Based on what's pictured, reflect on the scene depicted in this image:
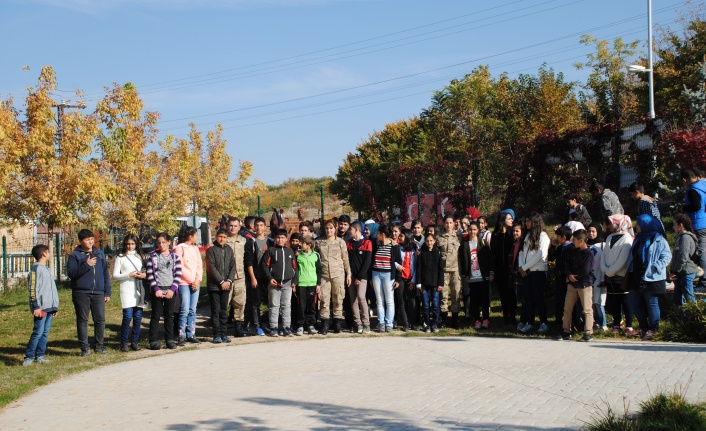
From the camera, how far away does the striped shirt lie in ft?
43.5

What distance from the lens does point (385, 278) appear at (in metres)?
13.3

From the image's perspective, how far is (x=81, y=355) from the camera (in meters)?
11.5

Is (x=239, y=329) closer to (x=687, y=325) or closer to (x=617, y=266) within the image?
(x=617, y=266)

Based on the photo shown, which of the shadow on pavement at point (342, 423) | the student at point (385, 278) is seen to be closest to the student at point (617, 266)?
the student at point (385, 278)

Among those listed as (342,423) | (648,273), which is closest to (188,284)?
(342,423)

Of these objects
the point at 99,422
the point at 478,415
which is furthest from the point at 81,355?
the point at 478,415

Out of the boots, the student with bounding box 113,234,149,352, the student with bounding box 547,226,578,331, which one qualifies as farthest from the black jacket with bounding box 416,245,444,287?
the student with bounding box 113,234,149,352

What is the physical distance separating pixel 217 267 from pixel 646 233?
266 inches

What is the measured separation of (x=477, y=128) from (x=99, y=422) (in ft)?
89.1

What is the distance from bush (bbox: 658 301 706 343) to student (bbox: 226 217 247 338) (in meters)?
6.73

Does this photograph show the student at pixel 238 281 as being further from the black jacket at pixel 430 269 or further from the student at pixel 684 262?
the student at pixel 684 262

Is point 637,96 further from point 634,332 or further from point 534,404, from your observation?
point 534,404

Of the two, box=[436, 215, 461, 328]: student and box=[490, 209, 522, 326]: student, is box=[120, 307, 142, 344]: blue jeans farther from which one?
box=[490, 209, 522, 326]: student

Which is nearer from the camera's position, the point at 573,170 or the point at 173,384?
the point at 173,384
